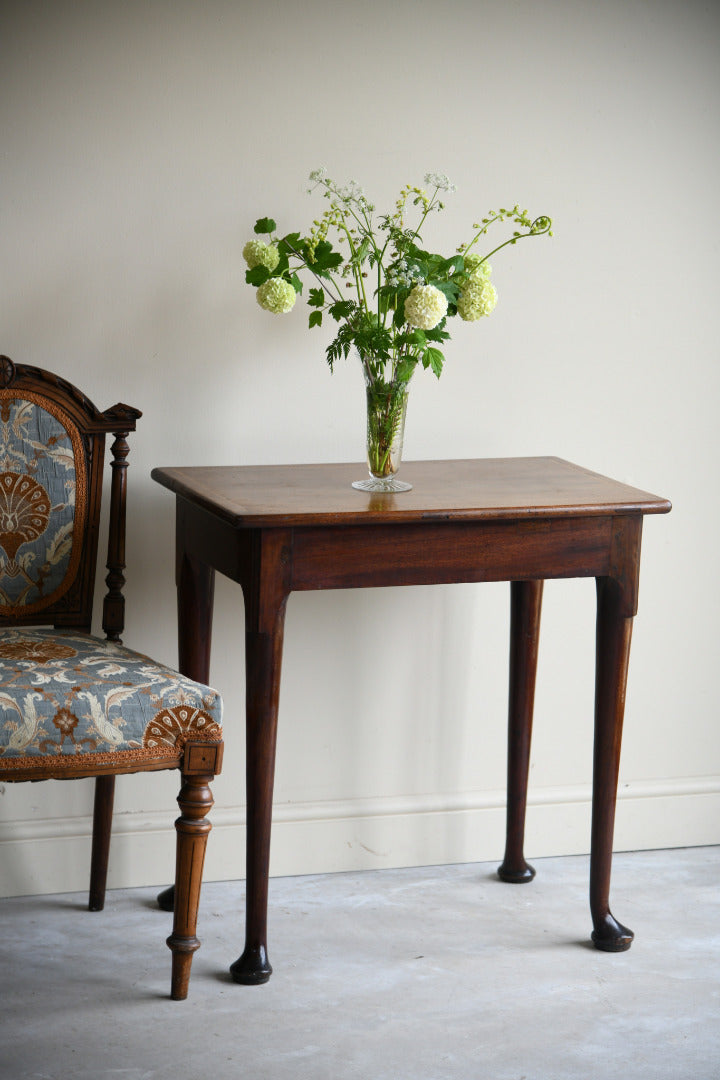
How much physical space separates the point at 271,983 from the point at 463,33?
1.88 m

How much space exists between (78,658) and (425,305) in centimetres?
83

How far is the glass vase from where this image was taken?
2238 mm

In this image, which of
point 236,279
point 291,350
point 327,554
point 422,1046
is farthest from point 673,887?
point 236,279

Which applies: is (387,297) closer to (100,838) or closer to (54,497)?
(54,497)

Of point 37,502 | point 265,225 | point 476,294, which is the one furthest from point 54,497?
point 476,294

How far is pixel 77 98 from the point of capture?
237 cm

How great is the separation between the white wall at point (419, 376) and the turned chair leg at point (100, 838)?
12cm

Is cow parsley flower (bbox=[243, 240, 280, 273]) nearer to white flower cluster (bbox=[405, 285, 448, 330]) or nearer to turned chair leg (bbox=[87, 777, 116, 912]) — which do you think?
white flower cluster (bbox=[405, 285, 448, 330])

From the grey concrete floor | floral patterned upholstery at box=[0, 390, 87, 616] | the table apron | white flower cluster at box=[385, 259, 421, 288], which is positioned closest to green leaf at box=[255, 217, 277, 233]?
white flower cluster at box=[385, 259, 421, 288]

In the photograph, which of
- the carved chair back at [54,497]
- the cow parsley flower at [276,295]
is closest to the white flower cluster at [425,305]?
the cow parsley flower at [276,295]

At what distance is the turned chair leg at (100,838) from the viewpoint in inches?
92.4

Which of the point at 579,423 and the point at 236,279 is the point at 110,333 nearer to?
the point at 236,279

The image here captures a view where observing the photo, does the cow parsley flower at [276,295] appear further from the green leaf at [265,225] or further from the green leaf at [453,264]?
the green leaf at [453,264]

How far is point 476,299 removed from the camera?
225 cm
